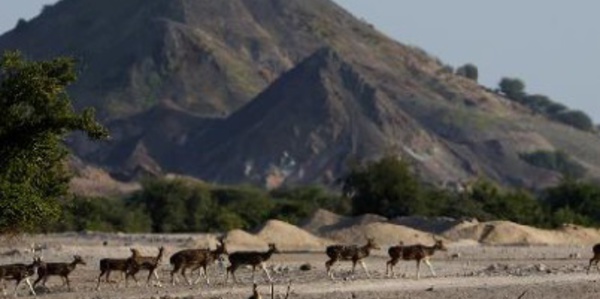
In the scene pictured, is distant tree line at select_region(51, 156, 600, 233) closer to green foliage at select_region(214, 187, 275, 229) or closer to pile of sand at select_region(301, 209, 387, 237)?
green foliage at select_region(214, 187, 275, 229)

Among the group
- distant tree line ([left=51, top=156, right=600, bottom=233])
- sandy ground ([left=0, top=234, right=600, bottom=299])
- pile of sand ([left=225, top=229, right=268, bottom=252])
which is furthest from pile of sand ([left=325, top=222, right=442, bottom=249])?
distant tree line ([left=51, top=156, right=600, bottom=233])

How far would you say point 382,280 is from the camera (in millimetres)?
37312

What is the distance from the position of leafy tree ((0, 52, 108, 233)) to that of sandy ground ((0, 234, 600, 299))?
10.1ft

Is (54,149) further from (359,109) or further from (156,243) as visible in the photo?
(359,109)

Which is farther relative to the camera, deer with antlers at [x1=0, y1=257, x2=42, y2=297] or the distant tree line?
the distant tree line

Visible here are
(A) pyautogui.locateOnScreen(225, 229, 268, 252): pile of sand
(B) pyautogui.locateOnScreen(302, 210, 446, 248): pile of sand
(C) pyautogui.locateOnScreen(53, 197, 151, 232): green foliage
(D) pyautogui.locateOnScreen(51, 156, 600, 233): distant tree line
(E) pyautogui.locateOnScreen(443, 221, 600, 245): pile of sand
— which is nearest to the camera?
(A) pyautogui.locateOnScreen(225, 229, 268, 252): pile of sand

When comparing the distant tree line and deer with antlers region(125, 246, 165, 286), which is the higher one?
the distant tree line

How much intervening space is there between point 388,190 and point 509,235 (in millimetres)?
18695

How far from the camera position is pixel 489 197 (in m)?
92.5

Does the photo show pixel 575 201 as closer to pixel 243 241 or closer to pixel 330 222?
pixel 330 222

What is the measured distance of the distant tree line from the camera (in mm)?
86938

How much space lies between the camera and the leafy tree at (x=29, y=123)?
32.7 metres

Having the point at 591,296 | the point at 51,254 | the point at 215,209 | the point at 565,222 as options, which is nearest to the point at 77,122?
the point at 591,296

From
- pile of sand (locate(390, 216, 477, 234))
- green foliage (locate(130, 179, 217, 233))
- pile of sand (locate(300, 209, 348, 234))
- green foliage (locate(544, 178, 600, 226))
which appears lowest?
pile of sand (locate(390, 216, 477, 234))
